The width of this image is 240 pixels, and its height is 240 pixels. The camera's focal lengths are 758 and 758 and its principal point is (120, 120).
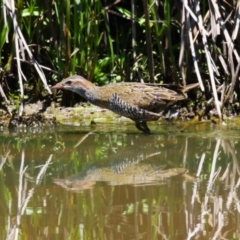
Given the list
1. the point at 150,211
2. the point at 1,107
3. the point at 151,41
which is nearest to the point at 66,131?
the point at 1,107

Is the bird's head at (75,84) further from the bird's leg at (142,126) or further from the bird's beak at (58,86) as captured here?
the bird's leg at (142,126)

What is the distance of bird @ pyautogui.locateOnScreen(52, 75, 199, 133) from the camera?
8.98 m

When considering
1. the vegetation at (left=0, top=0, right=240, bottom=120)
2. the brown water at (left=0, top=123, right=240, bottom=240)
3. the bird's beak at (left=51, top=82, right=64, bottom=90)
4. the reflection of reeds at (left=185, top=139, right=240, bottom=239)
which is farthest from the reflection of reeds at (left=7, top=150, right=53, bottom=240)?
the vegetation at (left=0, top=0, right=240, bottom=120)

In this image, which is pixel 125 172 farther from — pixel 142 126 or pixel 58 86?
pixel 58 86

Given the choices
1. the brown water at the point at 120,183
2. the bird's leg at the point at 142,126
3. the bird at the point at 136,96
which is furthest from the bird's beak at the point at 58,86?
the bird's leg at the point at 142,126

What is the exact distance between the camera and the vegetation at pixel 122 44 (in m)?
9.07

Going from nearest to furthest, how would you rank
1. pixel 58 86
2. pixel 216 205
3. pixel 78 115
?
1. pixel 216 205
2. pixel 58 86
3. pixel 78 115

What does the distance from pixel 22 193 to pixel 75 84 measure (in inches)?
130

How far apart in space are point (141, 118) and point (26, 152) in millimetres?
1760

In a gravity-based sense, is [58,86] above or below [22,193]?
above

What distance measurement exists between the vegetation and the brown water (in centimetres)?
74

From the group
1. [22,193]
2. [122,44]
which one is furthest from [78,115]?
[22,193]

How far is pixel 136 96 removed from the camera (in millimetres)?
8969

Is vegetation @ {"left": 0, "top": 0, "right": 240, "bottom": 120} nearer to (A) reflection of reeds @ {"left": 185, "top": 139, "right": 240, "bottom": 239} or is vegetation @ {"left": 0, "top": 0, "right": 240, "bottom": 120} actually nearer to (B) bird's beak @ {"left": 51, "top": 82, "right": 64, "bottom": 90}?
(B) bird's beak @ {"left": 51, "top": 82, "right": 64, "bottom": 90}
